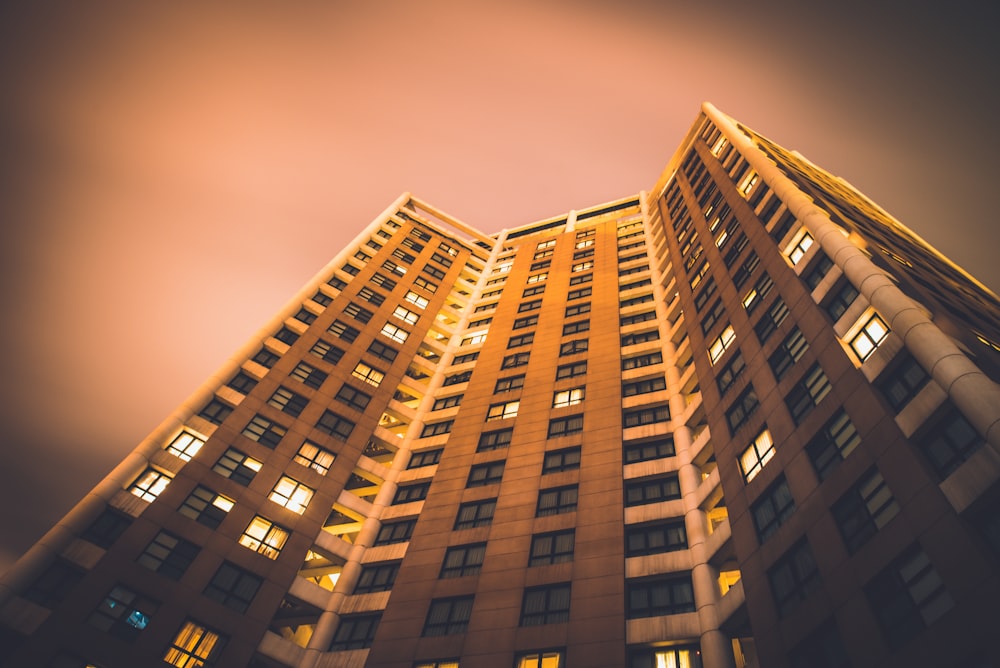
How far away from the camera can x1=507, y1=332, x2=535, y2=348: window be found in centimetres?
5359

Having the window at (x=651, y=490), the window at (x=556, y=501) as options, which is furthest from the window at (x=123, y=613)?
the window at (x=651, y=490)

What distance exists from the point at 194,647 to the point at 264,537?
7.04 meters

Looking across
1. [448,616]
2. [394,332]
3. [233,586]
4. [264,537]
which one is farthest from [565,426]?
[233,586]

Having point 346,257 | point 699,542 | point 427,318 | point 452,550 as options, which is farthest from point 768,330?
point 346,257

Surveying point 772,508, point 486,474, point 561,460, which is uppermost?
point 561,460

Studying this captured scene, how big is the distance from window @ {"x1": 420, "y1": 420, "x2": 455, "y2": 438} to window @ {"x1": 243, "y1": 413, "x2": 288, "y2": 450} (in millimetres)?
10721

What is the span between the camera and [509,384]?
158ft

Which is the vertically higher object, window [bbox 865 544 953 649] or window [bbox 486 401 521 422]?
window [bbox 486 401 521 422]

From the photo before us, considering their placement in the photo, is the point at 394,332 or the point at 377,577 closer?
the point at 377,577

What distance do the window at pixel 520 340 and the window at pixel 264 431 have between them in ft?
68.9

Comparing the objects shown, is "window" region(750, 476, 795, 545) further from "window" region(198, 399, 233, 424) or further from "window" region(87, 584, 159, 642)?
"window" region(198, 399, 233, 424)

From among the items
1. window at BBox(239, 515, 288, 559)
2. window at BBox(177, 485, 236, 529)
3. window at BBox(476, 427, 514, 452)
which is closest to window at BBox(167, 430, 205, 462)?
window at BBox(177, 485, 236, 529)

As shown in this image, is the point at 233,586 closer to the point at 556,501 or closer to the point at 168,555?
the point at 168,555

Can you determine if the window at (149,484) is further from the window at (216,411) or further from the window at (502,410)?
the window at (502,410)
